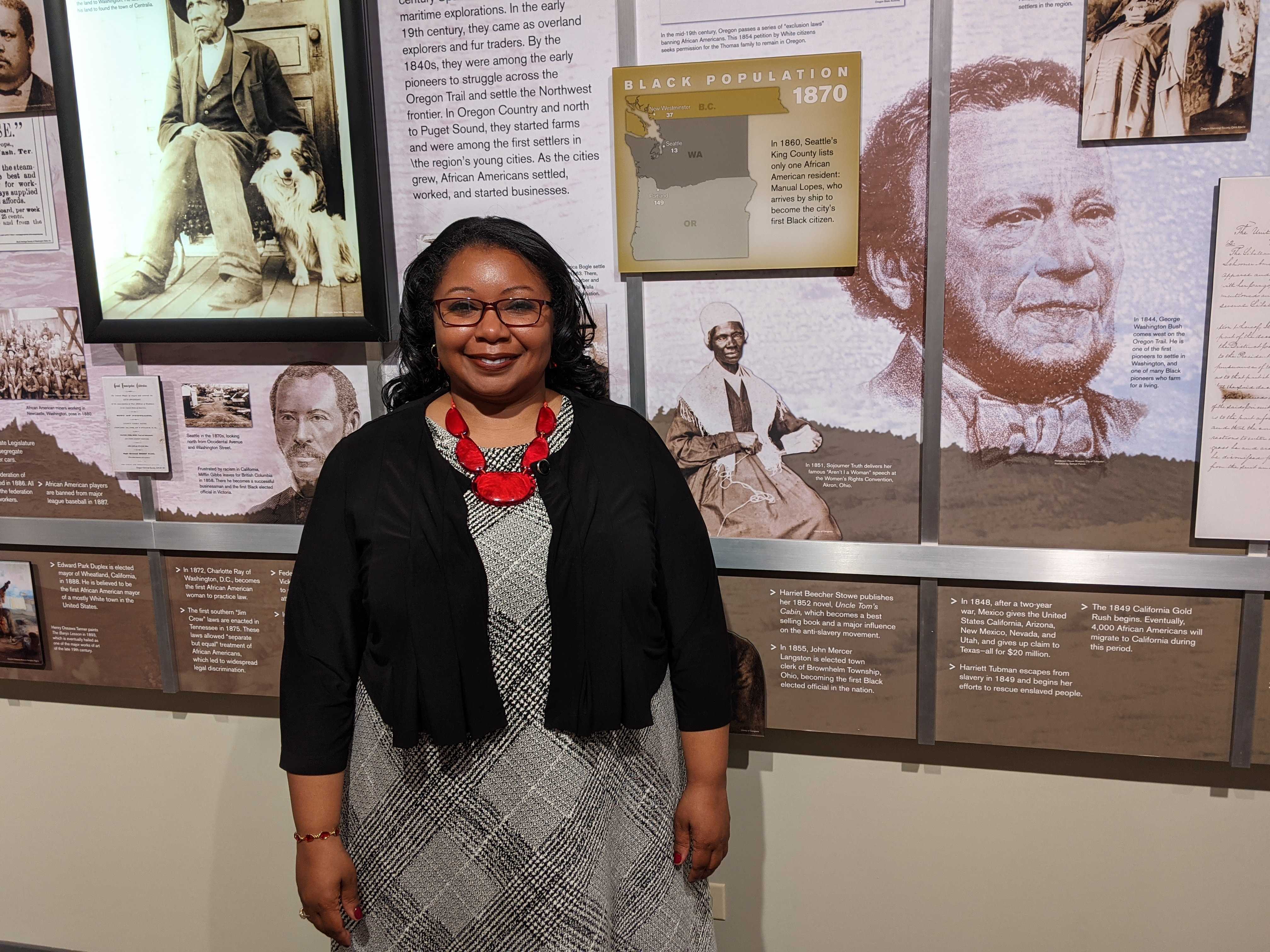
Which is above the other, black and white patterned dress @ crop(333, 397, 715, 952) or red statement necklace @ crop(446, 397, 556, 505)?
red statement necklace @ crop(446, 397, 556, 505)

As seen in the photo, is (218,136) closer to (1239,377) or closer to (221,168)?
(221,168)

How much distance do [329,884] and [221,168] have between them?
4.13 feet

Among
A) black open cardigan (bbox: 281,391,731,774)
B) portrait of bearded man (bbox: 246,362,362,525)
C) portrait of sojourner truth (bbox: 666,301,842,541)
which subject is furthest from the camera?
portrait of bearded man (bbox: 246,362,362,525)

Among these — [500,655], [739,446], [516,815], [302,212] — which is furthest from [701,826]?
[302,212]

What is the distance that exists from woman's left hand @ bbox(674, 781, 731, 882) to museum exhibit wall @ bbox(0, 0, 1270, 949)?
1.08ft

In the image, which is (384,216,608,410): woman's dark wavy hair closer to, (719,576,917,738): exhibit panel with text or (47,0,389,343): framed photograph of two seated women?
(47,0,389,343): framed photograph of two seated women

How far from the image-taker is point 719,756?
4.58ft

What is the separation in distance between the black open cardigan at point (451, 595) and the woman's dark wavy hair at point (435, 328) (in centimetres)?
11

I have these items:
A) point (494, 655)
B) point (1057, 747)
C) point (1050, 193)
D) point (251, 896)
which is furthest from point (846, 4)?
point (251, 896)

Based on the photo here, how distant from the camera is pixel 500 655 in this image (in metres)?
1.26

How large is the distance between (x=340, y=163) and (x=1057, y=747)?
166cm

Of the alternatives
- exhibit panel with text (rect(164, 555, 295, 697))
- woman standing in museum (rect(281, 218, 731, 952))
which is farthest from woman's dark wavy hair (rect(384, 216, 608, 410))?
exhibit panel with text (rect(164, 555, 295, 697))

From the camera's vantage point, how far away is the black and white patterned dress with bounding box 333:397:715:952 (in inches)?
49.4

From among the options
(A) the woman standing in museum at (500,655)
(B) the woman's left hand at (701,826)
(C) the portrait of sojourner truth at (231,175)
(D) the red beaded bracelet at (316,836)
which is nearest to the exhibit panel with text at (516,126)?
(C) the portrait of sojourner truth at (231,175)
